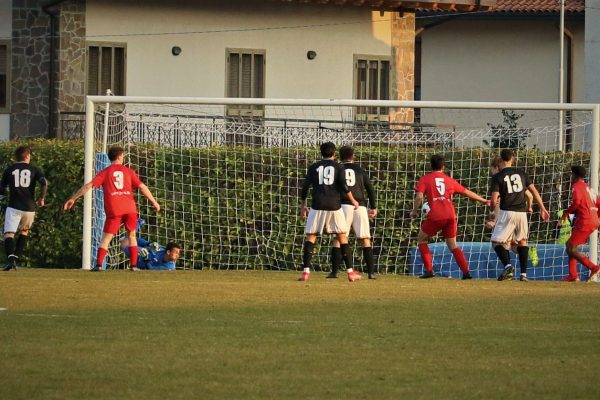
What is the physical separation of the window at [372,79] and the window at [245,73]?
256 cm

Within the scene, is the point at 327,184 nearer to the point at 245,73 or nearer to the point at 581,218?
the point at 581,218

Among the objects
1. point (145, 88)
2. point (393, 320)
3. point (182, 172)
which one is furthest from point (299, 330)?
point (145, 88)

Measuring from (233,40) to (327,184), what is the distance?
16.6 m

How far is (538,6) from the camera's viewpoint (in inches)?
1786

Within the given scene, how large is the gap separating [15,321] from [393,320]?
11.0 feet

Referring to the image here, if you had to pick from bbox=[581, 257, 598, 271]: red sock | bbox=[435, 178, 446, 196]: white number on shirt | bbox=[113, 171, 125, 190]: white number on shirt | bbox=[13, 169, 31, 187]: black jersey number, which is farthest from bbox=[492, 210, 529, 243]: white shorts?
bbox=[13, 169, 31, 187]: black jersey number

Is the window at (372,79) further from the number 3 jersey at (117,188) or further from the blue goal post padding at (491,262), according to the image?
the number 3 jersey at (117,188)

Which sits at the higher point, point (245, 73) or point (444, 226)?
point (245, 73)

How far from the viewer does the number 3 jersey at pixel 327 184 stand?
17.5 metres

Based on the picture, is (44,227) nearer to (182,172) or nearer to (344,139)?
(182,172)

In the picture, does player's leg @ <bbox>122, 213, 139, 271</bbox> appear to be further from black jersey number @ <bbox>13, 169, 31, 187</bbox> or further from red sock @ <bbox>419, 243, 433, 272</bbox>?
red sock @ <bbox>419, 243, 433, 272</bbox>

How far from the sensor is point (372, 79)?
35.5 m

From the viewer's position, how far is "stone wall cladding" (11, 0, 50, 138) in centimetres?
3175

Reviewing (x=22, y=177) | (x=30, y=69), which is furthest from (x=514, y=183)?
(x=30, y=69)
